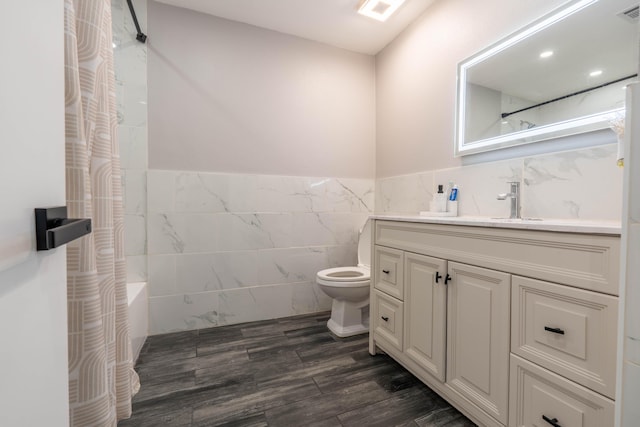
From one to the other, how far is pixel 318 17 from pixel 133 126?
1.55 metres

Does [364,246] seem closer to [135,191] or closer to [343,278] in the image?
[343,278]

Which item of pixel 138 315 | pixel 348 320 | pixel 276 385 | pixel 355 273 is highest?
pixel 355 273

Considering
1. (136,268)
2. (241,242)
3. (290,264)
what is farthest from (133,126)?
(290,264)

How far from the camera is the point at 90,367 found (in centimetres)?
72

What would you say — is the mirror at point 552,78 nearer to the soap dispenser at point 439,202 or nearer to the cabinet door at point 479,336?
the soap dispenser at point 439,202

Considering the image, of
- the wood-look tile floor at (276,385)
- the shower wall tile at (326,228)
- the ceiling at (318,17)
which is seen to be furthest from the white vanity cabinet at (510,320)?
the ceiling at (318,17)

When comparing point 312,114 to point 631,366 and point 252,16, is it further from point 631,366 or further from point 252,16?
point 631,366

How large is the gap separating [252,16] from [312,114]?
2.70ft

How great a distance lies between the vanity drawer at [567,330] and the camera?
0.75 metres

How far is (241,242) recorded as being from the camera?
7.10 feet

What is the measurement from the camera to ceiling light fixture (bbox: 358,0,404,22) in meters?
1.87

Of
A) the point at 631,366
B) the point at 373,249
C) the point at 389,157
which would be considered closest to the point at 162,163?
the point at 373,249

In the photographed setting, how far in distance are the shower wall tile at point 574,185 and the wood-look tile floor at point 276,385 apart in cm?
102

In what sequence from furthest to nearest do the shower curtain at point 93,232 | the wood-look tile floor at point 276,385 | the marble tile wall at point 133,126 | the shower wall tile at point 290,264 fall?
the shower wall tile at point 290,264 → the marble tile wall at point 133,126 → the wood-look tile floor at point 276,385 → the shower curtain at point 93,232
